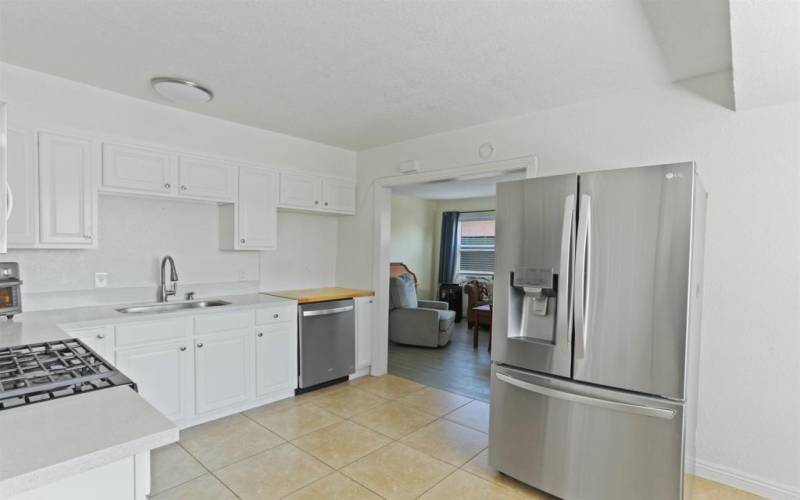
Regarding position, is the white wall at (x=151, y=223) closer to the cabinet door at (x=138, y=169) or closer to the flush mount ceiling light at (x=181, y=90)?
the cabinet door at (x=138, y=169)

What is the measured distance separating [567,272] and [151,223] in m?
3.12

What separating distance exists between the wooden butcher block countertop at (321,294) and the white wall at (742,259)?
254 centimetres

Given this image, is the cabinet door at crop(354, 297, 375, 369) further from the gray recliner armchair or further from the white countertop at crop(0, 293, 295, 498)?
the white countertop at crop(0, 293, 295, 498)

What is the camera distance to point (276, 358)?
351cm

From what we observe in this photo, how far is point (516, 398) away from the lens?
230cm

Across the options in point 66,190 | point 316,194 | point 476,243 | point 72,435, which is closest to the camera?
point 72,435

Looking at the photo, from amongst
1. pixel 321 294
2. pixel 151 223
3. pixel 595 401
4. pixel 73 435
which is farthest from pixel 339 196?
pixel 73 435

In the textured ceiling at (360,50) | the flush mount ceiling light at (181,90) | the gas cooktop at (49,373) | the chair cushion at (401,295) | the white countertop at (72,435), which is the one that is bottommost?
the chair cushion at (401,295)

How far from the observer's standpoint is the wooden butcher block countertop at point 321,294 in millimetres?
3730

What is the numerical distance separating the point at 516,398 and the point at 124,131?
322 centimetres

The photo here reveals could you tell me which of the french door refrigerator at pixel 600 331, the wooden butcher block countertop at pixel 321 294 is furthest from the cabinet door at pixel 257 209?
the french door refrigerator at pixel 600 331

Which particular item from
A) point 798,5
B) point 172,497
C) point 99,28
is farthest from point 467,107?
point 172,497

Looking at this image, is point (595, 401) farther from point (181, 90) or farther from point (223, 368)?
point (181, 90)

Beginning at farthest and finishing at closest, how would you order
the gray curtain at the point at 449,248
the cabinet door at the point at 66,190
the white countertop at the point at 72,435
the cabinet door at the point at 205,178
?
the gray curtain at the point at 449,248, the cabinet door at the point at 205,178, the cabinet door at the point at 66,190, the white countertop at the point at 72,435
